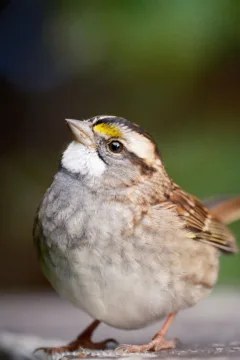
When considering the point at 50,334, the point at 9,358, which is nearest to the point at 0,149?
the point at 50,334

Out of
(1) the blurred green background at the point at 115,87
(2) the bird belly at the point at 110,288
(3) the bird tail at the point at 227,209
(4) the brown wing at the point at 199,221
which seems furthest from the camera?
(1) the blurred green background at the point at 115,87

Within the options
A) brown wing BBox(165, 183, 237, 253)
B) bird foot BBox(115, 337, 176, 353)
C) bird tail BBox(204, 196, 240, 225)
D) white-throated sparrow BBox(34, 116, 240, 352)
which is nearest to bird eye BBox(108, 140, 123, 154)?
white-throated sparrow BBox(34, 116, 240, 352)

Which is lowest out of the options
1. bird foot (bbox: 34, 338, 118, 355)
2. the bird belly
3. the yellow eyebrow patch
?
bird foot (bbox: 34, 338, 118, 355)

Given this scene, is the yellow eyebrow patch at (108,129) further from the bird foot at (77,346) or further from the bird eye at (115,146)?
the bird foot at (77,346)

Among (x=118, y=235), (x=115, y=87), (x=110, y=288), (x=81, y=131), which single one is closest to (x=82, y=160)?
(x=81, y=131)

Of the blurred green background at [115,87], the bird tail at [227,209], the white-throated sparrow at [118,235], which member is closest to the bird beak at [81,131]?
the white-throated sparrow at [118,235]

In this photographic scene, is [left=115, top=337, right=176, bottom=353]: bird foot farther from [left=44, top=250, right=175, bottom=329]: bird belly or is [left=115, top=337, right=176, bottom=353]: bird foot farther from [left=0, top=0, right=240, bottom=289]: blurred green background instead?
[left=0, top=0, right=240, bottom=289]: blurred green background

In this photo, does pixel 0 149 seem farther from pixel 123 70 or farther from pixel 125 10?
pixel 125 10
